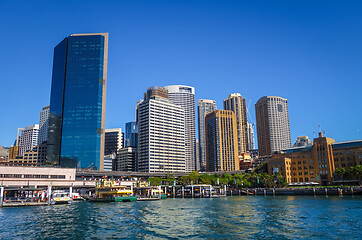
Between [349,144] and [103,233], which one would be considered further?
[349,144]

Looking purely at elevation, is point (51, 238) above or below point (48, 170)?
below

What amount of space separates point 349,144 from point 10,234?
200 meters

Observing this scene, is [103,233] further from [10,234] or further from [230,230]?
[230,230]

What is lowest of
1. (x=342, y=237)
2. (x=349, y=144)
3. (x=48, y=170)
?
(x=342, y=237)

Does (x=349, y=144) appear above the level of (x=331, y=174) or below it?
above

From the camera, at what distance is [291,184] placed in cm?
19962

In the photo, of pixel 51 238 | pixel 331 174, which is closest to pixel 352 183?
pixel 331 174

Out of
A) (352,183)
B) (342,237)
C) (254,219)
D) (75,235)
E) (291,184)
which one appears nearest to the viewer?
(342,237)

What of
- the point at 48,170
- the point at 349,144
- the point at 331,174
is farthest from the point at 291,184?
the point at 48,170

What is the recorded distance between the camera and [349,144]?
199750 millimetres

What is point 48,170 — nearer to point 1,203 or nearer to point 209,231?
point 1,203

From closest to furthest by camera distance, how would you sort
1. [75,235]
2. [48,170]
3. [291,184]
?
[75,235] < [48,170] < [291,184]

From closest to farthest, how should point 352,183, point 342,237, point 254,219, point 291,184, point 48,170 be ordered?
point 342,237 < point 254,219 < point 48,170 < point 352,183 < point 291,184

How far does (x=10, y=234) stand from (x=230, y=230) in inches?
1445
